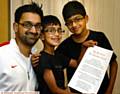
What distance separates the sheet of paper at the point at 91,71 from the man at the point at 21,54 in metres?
0.28

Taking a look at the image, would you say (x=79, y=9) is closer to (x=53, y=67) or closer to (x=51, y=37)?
(x=51, y=37)

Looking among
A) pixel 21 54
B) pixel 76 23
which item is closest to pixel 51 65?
pixel 21 54

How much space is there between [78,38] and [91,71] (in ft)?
1.21

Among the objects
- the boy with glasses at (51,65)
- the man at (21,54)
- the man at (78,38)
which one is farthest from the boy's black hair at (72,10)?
the man at (21,54)

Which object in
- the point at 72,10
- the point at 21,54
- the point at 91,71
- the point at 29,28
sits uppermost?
the point at 72,10

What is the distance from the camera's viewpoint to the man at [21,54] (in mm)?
1643

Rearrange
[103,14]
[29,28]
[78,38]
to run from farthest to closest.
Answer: [103,14] < [78,38] < [29,28]

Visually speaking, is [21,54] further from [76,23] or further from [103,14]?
[103,14]

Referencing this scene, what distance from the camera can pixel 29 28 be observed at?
1.70m

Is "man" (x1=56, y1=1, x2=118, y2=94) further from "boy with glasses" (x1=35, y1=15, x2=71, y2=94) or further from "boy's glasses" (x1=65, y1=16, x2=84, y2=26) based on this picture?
"boy with glasses" (x1=35, y1=15, x2=71, y2=94)

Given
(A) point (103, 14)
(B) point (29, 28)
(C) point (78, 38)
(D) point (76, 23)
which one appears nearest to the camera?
(B) point (29, 28)

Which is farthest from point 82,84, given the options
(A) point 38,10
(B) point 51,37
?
(A) point 38,10

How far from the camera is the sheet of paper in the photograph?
175cm

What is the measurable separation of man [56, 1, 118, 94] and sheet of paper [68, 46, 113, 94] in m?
0.14
